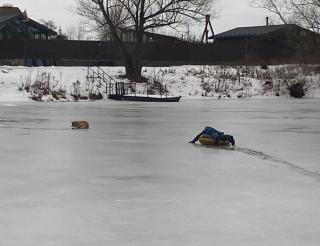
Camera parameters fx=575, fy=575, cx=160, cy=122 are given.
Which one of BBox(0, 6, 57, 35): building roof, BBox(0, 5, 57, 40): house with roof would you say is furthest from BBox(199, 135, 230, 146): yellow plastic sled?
BBox(0, 6, 57, 35): building roof

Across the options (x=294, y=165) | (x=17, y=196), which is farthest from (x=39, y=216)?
(x=294, y=165)

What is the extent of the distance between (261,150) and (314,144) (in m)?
1.66

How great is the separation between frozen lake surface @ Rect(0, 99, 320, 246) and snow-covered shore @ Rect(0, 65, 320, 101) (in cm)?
2672

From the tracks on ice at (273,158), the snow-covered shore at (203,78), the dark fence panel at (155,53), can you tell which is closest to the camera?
the tracks on ice at (273,158)

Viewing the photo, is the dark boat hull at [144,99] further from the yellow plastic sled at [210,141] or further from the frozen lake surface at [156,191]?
the yellow plastic sled at [210,141]

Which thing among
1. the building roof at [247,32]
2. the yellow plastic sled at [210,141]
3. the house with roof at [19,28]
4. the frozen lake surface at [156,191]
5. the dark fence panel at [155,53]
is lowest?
the frozen lake surface at [156,191]

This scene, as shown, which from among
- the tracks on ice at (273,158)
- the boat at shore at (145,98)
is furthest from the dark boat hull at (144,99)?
the tracks on ice at (273,158)

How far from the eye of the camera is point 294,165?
9.42 meters

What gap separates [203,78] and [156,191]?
38.7 m

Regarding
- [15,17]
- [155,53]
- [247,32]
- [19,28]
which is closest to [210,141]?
[155,53]

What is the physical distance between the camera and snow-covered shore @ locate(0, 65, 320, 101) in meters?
39.7

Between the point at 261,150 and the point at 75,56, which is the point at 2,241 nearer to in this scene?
the point at 261,150

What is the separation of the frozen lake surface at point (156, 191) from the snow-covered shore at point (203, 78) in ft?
87.7

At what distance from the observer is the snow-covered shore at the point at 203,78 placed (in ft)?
130
